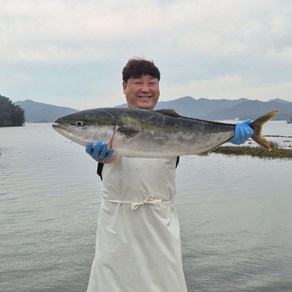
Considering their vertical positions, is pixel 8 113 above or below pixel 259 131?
above

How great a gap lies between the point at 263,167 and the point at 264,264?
71.4 ft

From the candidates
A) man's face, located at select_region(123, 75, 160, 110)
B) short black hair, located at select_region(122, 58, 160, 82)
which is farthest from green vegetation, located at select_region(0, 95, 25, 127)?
man's face, located at select_region(123, 75, 160, 110)

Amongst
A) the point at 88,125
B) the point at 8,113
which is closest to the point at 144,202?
the point at 88,125

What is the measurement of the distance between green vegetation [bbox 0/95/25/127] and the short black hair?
594ft

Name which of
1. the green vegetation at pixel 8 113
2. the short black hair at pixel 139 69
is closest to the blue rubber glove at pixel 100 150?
the short black hair at pixel 139 69

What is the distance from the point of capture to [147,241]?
3.98 m

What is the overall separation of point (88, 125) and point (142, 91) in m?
0.79

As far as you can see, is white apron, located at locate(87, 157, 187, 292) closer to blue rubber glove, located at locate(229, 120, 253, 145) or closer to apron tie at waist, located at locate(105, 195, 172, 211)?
apron tie at waist, located at locate(105, 195, 172, 211)

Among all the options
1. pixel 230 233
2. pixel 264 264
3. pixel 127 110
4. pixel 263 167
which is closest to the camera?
pixel 127 110

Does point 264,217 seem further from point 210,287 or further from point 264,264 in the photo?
point 210,287

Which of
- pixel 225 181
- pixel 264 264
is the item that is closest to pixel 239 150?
pixel 225 181

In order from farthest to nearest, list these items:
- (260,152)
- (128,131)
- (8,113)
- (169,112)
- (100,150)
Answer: (8,113) → (260,152) → (169,112) → (128,131) → (100,150)

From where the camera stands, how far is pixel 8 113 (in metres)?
181

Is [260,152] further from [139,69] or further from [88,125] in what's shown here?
[88,125]
